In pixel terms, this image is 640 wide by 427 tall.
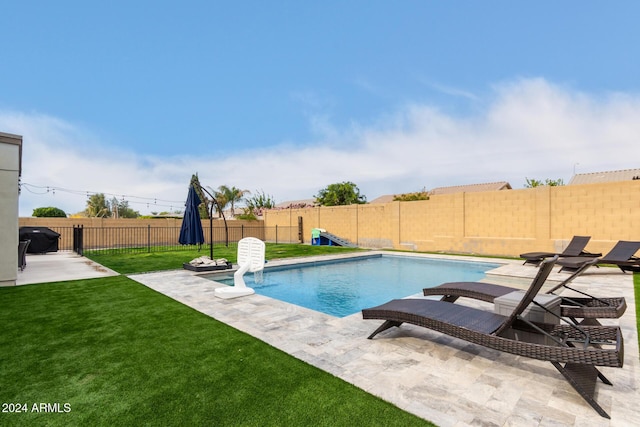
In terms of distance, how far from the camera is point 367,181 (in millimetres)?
41688

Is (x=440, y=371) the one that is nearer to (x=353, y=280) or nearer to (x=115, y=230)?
(x=353, y=280)

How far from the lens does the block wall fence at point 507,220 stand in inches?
481

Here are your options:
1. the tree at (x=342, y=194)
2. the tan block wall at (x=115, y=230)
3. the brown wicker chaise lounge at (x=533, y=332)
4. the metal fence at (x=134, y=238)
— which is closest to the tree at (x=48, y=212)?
the tan block wall at (x=115, y=230)

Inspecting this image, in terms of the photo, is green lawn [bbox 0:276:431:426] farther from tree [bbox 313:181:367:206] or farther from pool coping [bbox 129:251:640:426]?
tree [bbox 313:181:367:206]

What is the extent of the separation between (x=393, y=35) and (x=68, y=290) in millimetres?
14536

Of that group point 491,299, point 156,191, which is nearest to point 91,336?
point 491,299

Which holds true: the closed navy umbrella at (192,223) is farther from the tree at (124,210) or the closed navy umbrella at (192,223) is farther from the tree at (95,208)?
the tree at (124,210)

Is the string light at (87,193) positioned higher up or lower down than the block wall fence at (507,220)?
higher up

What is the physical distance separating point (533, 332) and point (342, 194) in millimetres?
36064

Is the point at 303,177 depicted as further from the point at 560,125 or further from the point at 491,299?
the point at 491,299

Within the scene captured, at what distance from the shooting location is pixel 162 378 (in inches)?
115

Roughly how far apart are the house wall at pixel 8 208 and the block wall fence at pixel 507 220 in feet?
55.8

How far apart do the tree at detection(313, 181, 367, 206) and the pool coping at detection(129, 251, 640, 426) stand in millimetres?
33987

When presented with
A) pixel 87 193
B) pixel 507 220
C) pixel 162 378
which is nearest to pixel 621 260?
pixel 507 220
